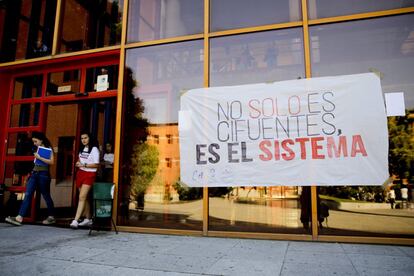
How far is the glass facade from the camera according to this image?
4574 millimetres

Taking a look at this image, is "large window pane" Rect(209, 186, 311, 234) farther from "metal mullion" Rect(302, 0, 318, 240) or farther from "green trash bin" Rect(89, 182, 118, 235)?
"green trash bin" Rect(89, 182, 118, 235)

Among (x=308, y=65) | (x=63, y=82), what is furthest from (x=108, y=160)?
(x=308, y=65)

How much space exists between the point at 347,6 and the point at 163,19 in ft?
10.7

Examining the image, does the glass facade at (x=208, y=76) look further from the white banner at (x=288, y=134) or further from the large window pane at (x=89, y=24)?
the white banner at (x=288, y=134)

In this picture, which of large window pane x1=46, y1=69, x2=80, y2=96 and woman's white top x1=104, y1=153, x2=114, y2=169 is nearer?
large window pane x1=46, y1=69, x2=80, y2=96

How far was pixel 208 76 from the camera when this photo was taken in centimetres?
541

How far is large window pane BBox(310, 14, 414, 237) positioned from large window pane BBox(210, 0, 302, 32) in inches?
22.8

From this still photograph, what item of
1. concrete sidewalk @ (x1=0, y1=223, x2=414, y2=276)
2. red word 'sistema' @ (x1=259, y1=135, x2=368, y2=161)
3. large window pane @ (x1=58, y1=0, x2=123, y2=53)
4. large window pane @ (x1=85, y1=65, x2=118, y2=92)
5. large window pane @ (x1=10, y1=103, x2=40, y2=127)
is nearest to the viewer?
concrete sidewalk @ (x1=0, y1=223, x2=414, y2=276)

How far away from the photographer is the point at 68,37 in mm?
6707

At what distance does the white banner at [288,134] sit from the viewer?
4512 millimetres

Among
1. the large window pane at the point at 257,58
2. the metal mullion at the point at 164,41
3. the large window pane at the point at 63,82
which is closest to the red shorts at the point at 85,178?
the large window pane at the point at 63,82

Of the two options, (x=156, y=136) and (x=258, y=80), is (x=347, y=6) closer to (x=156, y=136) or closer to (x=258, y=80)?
(x=258, y=80)

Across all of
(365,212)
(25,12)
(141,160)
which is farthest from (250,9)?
(25,12)

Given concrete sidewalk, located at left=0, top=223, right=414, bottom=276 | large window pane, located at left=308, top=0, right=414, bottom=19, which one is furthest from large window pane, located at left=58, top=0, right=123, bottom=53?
concrete sidewalk, located at left=0, top=223, right=414, bottom=276
